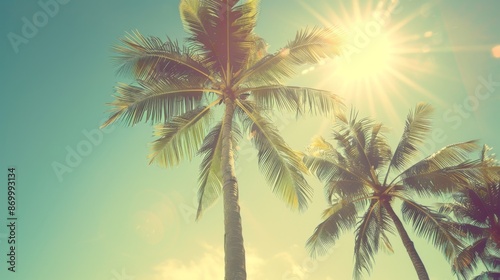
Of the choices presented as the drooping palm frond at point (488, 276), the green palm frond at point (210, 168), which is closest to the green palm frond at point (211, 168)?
the green palm frond at point (210, 168)

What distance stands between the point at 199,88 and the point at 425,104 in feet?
30.4

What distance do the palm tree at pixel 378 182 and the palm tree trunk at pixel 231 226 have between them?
651cm

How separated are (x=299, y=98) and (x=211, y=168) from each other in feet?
11.2

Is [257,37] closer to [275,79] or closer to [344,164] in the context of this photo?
[275,79]

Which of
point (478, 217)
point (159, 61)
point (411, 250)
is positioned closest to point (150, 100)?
point (159, 61)

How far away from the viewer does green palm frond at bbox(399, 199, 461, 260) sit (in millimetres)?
11766

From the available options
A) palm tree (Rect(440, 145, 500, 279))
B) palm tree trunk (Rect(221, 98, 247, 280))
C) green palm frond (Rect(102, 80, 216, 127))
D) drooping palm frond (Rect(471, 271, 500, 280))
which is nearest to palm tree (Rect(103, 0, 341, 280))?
green palm frond (Rect(102, 80, 216, 127))

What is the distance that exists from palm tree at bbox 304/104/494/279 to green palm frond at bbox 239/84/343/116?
426 cm

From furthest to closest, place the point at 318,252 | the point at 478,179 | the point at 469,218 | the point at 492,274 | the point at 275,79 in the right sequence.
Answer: the point at 492,274 < the point at 469,218 < the point at 318,252 < the point at 478,179 < the point at 275,79

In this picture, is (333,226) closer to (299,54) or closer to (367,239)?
(367,239)

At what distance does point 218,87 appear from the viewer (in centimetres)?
982

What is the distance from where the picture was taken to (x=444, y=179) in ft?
38.9

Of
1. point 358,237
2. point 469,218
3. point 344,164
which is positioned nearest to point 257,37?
point 344,164

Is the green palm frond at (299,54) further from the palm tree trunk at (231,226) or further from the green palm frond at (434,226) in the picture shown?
the green palm frond at (434,226)
